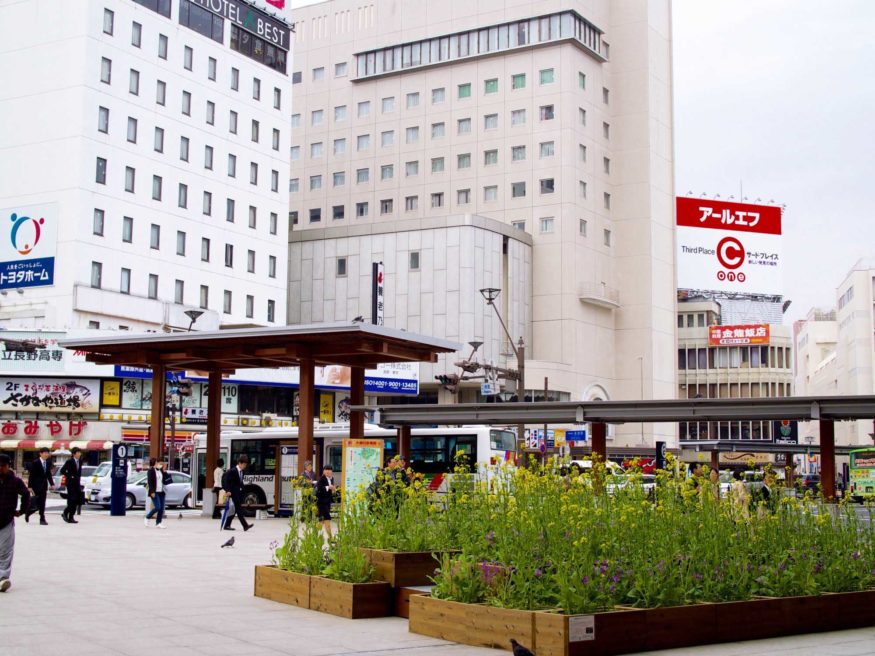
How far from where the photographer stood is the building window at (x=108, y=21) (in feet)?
201

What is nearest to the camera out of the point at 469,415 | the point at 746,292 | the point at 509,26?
the point at 469,415

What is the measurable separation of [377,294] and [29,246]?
22.1m

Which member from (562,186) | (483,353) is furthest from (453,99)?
(483,353)

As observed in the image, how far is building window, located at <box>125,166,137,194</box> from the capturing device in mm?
62438

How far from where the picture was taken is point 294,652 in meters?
9.95

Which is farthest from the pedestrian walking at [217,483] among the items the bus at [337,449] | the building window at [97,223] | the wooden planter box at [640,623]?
the building window at [97,223]

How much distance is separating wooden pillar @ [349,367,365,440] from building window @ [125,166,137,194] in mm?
35582

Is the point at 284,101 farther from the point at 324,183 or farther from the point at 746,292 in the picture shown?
the point at 746,292

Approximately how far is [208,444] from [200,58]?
40.8 m

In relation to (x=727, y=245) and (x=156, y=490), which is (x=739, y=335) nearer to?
(x=727, y=245)

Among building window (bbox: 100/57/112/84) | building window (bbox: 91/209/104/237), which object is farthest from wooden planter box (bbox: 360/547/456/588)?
building window (bbox: 100/57/112/84)

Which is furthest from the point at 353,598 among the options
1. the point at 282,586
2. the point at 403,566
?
the point at 282,586

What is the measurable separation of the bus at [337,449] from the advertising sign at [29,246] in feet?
84.8

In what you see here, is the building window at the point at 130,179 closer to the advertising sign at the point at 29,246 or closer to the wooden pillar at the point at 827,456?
the advertising sign at the point at 29,246
